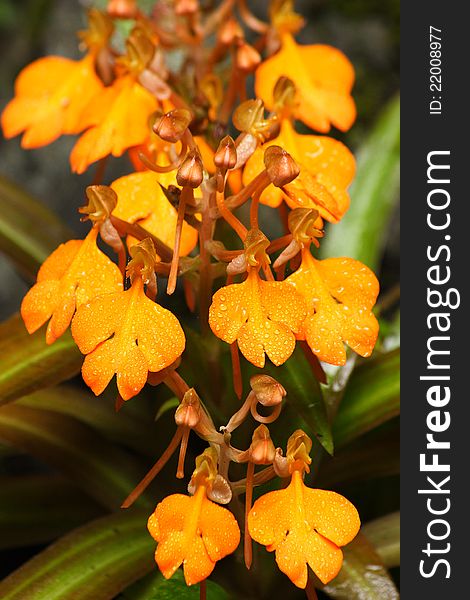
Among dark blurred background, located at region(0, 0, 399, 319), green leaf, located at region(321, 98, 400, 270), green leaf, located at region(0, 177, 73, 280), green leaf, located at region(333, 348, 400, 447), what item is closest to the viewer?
green leaf, located at region(333, 348, 400, 447)

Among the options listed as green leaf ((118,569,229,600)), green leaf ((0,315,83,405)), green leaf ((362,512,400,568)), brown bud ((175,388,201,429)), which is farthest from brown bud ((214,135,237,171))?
green leaf ((362,512,400,568))

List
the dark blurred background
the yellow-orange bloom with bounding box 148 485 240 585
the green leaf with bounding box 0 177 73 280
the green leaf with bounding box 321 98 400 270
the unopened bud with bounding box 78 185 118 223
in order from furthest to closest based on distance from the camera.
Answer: the dark blurred background → the green leaf with bounding box 321 98 400 270 → the green leaf with bounding box 0 177 73 280 → the unopened bud with bounding box 78 185 118 223 → the yellow-orange bloom with bounding box 148 485 240 585

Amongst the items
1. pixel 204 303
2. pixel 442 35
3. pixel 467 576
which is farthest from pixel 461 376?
pixel 442 35

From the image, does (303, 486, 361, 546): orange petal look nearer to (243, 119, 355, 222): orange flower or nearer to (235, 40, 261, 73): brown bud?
(243, 119, 355, 222): orange flower

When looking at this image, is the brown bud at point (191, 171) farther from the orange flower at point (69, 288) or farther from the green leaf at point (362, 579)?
the green leaf at point (362, 579)

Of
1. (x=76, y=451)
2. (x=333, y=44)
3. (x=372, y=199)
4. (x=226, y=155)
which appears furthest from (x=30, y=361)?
(x=333, y=44)

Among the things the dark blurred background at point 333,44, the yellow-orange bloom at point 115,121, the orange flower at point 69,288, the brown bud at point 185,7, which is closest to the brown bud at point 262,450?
the orange flower at point 69,288

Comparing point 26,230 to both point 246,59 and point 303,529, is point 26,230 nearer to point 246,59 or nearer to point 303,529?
point 246,59

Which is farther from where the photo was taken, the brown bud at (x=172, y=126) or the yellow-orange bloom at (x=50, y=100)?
the yellow-orange bloom at (x=50, y=100)
